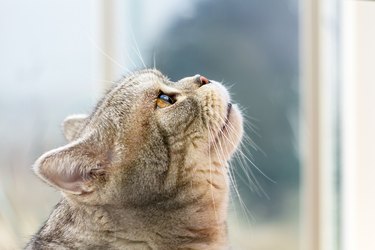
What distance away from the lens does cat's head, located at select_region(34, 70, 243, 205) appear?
2.95ft

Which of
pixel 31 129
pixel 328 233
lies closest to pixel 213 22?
pixel 31 129

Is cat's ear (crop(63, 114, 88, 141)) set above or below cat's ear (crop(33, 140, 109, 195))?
above

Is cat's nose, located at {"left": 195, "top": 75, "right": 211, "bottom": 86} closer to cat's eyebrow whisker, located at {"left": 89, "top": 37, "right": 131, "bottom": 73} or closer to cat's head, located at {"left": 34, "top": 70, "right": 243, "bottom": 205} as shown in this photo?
cat's head, located at {"left": 34, "top": 70, "right": 243, "bottom": 205}

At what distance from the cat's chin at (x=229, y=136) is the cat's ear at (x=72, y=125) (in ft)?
0.78

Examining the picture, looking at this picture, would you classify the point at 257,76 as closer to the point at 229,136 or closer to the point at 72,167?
the point at 229,136

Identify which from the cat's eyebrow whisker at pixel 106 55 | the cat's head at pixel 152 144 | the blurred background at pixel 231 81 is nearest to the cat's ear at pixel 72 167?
the cat's head at pixel 152 144

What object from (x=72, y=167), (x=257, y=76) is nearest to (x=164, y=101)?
(x=72, y=167)

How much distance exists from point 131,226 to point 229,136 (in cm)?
20

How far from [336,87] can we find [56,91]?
26.0 inches

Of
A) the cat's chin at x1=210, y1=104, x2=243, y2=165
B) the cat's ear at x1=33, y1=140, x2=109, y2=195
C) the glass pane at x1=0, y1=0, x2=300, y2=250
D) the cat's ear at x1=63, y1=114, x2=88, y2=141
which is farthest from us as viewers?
the glass pane at x1=0, y1=0, x2=300, y2=250

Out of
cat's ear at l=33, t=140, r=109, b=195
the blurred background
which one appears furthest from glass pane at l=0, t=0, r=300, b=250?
cat's ear at l=33, t=140, r=109, b=195

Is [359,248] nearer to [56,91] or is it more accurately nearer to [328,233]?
[328,233]

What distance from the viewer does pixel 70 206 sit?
94 cm

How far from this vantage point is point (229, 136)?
0.98 metres
